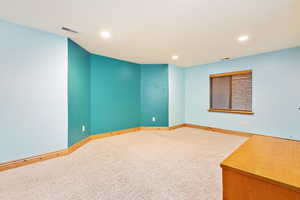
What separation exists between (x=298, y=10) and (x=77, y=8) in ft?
9.53

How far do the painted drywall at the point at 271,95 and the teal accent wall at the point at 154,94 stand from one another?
1618mm

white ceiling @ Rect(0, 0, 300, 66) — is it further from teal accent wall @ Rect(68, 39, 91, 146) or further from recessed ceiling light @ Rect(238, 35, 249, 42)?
teal accent wall @ Rect(68, 39, 91, 146)

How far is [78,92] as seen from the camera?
283 centimetres

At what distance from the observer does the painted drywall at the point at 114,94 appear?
339 centimetres

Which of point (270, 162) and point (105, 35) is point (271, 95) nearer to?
point (270, 162)

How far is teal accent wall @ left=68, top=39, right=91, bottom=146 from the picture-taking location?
2545 millimetres

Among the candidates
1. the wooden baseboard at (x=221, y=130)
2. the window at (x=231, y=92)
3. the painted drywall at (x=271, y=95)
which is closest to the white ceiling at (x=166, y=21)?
the painted drywall at (x=271, y=95)

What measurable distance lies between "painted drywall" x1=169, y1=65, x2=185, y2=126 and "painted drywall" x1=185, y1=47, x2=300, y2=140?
1.06m

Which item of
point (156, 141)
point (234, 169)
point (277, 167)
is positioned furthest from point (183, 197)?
point (156, 141)

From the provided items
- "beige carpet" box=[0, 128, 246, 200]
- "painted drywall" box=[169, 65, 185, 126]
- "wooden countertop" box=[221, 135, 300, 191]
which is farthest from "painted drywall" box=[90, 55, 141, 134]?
"wooden countertop" box=[221, 135, 300, 191]

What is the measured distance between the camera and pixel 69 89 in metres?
2.51

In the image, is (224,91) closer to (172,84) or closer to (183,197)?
(172,84)

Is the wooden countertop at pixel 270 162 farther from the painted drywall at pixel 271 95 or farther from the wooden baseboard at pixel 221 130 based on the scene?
the wooden baseboard at pixel 221 130

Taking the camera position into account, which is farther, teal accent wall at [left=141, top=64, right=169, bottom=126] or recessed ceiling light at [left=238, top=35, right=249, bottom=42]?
teal accent wall at [left=141, top=64, right=169, bottom=126]
